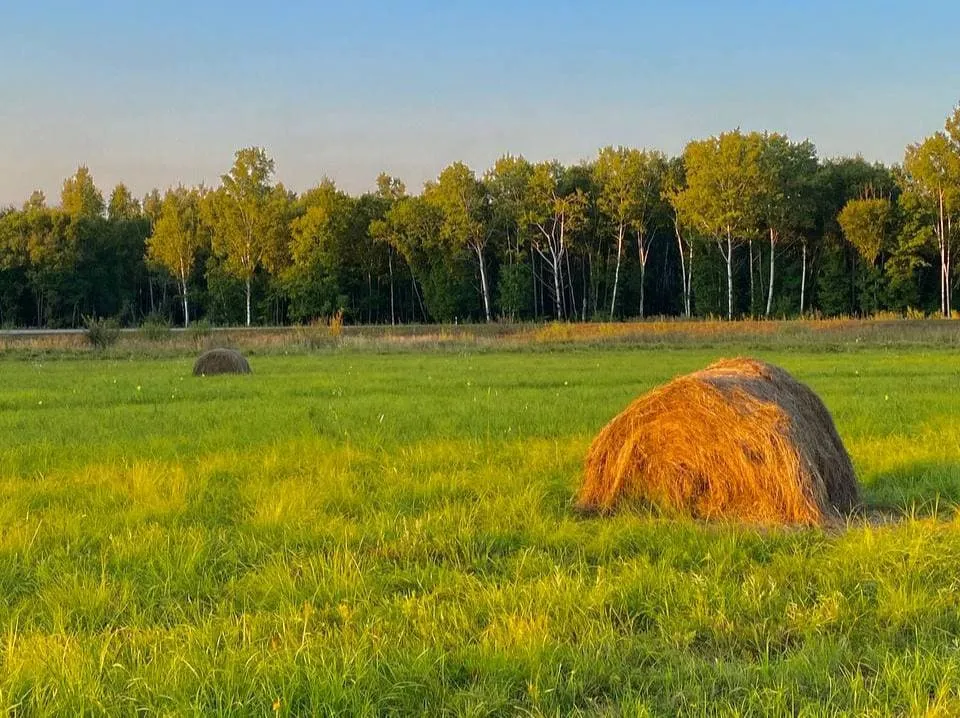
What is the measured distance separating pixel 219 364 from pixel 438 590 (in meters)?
20.0

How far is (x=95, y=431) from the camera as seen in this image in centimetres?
1125

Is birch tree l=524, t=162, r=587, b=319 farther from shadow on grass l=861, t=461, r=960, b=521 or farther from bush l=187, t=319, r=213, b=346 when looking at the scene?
shadow on grass l=861, t=461, r=960, b=521

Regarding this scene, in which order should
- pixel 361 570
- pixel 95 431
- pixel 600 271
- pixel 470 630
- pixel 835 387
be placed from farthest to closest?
pixel 600 271 → pixel 835 387 → pixel 95 431 → pixel 361 570 → pixel 470 630

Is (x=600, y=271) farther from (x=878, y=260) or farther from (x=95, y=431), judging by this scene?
(x=95, y=431)

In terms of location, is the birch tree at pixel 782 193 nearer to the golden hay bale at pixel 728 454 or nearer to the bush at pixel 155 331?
the bush at pixel 155 331

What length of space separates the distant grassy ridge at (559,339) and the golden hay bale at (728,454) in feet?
99.2

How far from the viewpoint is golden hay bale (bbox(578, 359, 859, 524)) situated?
20.0 ft

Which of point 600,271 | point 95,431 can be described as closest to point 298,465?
point 95,431

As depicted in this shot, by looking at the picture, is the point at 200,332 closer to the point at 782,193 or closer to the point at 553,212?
the point at 553,212

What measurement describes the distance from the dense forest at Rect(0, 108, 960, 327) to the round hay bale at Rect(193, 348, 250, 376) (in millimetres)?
44761

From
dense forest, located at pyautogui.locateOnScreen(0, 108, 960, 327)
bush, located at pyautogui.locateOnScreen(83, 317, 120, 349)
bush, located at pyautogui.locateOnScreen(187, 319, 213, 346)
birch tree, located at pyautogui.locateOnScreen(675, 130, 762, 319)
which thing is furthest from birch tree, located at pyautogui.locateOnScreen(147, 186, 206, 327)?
birch tree, located at pyautogui.locateOnScreen(675, 130, 762, 319)

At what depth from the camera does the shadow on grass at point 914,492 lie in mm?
6551

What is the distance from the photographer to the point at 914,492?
7094mm

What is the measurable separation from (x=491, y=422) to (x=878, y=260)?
6890 cm
